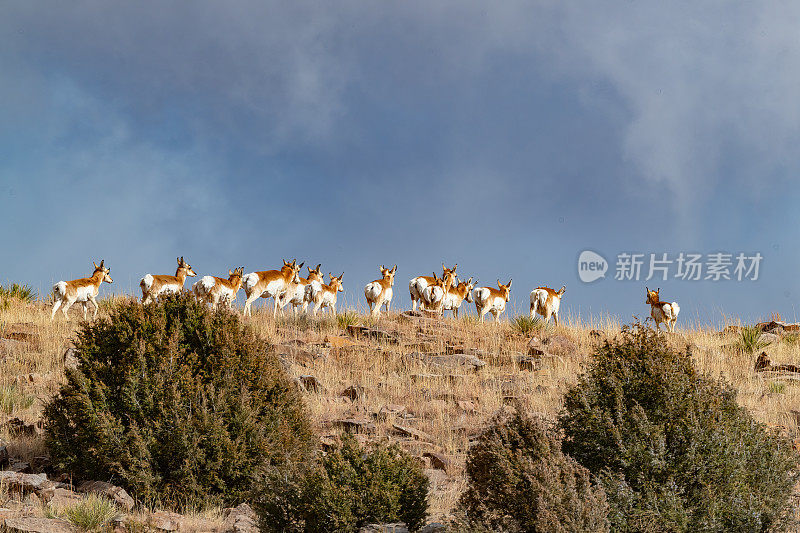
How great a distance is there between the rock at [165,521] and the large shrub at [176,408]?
21.2 inches

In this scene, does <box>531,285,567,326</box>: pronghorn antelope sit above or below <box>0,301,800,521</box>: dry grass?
above

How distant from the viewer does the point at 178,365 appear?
8.02 meters

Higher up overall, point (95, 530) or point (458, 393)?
point (458, 393)

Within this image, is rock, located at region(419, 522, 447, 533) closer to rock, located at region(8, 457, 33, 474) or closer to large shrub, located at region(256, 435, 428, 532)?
large shrub, located at region(256, 435, 428, 532)

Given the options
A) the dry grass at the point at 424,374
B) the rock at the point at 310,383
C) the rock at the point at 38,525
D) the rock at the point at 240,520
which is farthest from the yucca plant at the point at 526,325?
the rock at the point at 38,525

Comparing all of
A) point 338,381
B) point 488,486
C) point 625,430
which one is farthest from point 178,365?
point 338,381

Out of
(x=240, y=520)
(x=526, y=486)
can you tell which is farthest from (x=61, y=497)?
(x=526, y=486)

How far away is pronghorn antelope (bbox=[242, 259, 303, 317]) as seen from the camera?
23516 millimetres

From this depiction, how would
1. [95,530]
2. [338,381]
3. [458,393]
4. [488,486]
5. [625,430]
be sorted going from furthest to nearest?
[338,381] → [458,393] → [95,530] → [625,430] → [488,486]

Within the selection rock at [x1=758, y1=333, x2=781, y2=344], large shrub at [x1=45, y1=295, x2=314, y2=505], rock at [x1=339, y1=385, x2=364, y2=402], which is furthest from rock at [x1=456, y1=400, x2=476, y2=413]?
rock at [x1=758, y1=333, x2=781, y2=344]

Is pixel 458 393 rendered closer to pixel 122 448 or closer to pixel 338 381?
pixel 338 381

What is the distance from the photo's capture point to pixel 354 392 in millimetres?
12922

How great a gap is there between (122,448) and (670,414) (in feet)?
18.5

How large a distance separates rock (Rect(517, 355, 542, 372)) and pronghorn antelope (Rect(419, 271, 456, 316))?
24.9 feet
